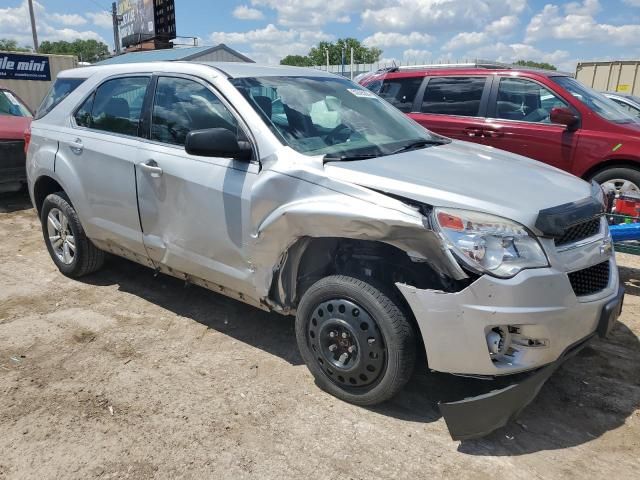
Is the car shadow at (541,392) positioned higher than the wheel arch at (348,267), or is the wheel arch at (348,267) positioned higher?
the wheel arch at (348,267)

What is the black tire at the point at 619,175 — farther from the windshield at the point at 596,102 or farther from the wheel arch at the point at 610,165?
the windshield at the point at 596,102

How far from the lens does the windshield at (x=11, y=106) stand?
8970 millimetres

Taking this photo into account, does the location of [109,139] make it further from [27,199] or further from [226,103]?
[27,199]

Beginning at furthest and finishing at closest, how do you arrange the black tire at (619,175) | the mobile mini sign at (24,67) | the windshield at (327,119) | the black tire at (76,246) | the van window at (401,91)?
the mobile mini sign at (24,67) → the van window at (401,91) → the black tire at (619,175) → the black tire at (76,246) → the windshield at (327,119)

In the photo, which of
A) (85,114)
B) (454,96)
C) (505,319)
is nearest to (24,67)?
(85,114)

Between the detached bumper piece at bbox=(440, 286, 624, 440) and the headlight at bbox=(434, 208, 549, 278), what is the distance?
52 centimetres

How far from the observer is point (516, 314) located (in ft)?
7.98

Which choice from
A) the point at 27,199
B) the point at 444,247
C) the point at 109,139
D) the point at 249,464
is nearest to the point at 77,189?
the point at 109,139

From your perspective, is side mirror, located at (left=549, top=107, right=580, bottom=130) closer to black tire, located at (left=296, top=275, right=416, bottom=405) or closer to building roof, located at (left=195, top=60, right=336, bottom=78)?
building roof, located at (left=195, top=60, right=336, bottom=78)

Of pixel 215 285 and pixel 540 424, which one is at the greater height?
pixel 215 285

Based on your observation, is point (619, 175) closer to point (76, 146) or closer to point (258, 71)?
point (258, 71)

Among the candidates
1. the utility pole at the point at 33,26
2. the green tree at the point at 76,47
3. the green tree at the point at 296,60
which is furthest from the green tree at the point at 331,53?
the utility pole at the point at 33,26

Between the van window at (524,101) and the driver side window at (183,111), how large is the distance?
13.7 feet

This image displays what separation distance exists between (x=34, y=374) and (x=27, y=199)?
6259mm
